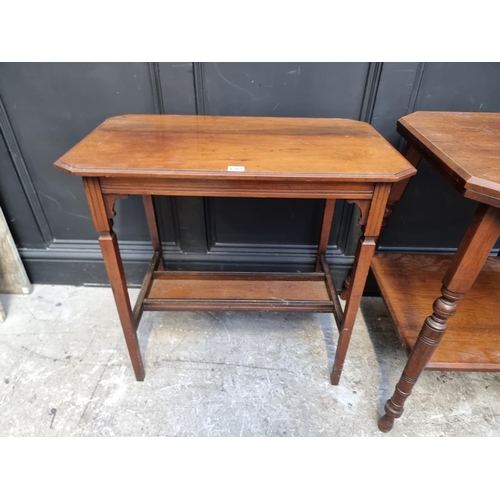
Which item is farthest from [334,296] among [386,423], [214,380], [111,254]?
[111,254]

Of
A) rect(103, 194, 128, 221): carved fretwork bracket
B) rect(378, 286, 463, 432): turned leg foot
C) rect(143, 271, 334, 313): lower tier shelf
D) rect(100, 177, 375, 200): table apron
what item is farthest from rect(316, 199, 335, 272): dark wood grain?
rect(103, 194, 128, 221): carved fretwork bracket

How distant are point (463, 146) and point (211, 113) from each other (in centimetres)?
93

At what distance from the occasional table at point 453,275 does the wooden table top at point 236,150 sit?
0.13 m

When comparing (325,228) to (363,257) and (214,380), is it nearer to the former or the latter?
(363,257)

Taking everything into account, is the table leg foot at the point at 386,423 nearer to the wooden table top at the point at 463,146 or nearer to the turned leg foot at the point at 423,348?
the turned leg foot at the point at 423,348

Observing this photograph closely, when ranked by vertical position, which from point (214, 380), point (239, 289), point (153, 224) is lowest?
point (214, 380)

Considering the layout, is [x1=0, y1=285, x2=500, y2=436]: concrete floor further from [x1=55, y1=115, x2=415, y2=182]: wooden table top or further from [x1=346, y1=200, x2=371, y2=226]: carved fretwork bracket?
[x1=55, y1=115, x2=415, y2=182]: wooden table top

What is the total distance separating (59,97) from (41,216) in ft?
1.95

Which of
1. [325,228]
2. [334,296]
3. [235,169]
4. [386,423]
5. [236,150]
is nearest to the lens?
[235,169]

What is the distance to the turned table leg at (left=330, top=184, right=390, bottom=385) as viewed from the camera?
37.9 inches

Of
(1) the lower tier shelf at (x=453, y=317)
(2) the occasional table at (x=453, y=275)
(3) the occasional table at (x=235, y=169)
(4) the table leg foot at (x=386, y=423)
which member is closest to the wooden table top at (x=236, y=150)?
(3) the occasional table at (x=235, y=169)

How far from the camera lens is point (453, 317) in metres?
1.26

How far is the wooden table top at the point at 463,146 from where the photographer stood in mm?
791

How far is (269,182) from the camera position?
939 mm
